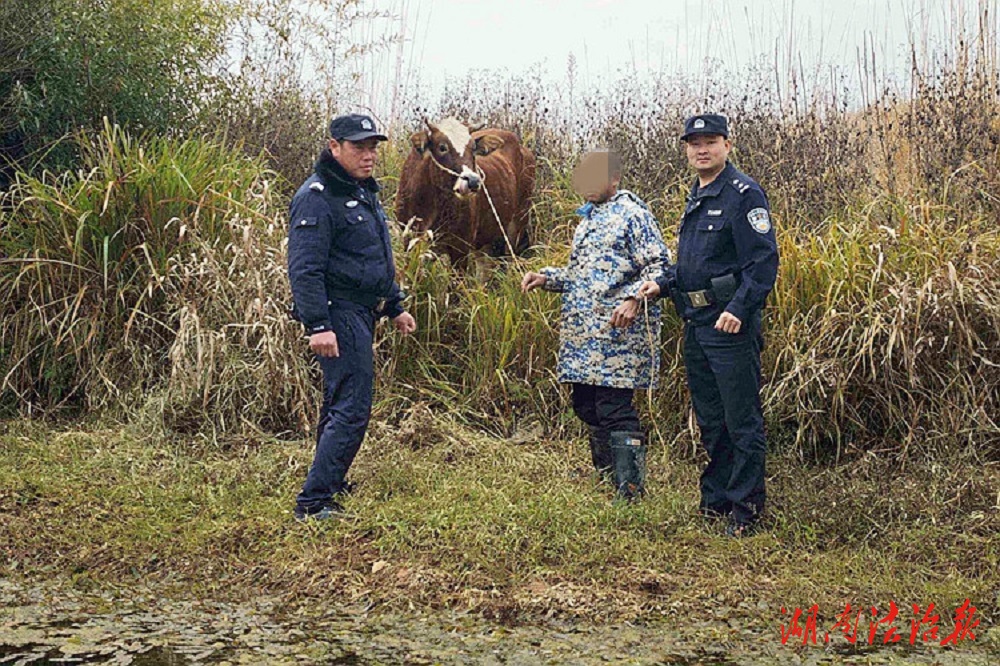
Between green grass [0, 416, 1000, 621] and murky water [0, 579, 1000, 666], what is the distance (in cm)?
16

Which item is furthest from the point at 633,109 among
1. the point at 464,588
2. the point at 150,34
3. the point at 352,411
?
the point at 464,588

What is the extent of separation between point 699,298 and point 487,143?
3.33 metres

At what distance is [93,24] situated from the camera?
8.57 meters

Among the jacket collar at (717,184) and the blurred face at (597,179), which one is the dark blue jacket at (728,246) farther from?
the blurred face at (597,179)

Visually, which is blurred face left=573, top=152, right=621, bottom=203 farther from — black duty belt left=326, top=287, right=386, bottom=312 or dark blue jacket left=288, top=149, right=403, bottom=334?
black duty belt left=326, top=287, right=386, bottom=312

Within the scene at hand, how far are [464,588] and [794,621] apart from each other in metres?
1.17

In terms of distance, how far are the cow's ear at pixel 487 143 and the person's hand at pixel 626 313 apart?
2.80 m

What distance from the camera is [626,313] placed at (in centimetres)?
542

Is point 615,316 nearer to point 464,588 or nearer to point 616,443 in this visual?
point 616,443

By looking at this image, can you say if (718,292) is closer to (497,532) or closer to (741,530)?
(741,530)

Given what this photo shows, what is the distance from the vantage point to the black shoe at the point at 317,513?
524 centimetres

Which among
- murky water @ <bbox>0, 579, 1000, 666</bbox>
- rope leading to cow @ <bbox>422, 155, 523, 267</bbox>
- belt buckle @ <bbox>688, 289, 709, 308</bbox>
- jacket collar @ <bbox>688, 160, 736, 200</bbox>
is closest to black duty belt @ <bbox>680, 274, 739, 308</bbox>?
belt buckle @ <bbox>688, 289, 709, 308</bbox>

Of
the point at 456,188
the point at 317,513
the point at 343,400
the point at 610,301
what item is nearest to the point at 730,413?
the point at 610,301

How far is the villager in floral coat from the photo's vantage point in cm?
554
